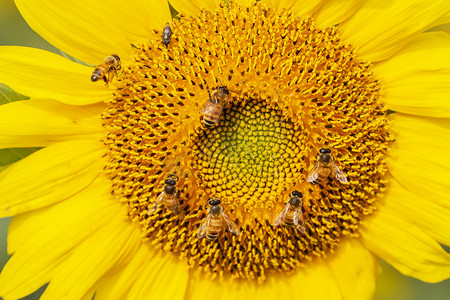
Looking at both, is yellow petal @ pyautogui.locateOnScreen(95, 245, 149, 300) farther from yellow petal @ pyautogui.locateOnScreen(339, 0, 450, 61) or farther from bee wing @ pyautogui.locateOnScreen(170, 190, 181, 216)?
yellow petal @ pyautogui.locateOnScreen(339, 0, 450, 61)

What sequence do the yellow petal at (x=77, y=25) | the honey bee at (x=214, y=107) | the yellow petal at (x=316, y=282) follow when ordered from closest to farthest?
the honey bee at (x=214, y=107) < the yellow petal at (x=77, y=25) < the yellow petal at (x=316, y=282)

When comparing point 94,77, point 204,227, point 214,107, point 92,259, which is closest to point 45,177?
point 92,259

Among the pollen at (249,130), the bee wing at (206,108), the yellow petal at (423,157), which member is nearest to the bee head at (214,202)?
the pollen at (249,130)

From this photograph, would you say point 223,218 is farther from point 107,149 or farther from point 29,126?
point 29,126

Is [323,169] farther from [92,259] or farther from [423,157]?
[92,259]

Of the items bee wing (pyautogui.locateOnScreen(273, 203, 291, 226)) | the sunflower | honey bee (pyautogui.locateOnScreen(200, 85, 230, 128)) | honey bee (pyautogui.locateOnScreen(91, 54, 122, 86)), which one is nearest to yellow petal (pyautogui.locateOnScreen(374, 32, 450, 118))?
the sunflower

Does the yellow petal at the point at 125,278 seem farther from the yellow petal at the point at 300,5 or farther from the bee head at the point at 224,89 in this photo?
the yellow petal at the point at 300,5

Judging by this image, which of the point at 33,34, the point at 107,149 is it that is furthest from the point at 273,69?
the point at 33,34
